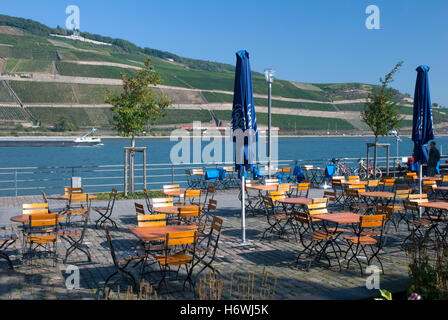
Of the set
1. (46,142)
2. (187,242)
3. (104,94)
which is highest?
(104,94)

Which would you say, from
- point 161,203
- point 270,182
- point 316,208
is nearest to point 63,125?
point 270,182

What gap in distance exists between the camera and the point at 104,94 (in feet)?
344

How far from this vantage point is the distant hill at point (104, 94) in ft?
352

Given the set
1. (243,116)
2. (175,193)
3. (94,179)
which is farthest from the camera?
(94,179)

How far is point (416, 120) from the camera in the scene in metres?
8.71

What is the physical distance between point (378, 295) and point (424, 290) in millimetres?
480

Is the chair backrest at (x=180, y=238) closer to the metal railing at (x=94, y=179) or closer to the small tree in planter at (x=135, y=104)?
the metal railing at (x=94, y=179)

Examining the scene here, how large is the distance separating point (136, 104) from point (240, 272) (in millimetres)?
9029

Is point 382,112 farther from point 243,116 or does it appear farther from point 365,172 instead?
point 243,116

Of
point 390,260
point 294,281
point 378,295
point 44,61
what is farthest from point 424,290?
point 44,61

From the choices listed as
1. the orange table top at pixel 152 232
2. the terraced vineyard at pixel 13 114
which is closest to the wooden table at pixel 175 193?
the orange table top at pixel 152 232

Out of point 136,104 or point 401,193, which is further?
point 136,104

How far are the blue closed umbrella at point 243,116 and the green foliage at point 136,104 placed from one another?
21.4 ft
